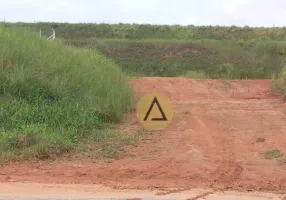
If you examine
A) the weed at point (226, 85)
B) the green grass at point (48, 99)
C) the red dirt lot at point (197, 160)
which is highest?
the green grass at point (48, 99)

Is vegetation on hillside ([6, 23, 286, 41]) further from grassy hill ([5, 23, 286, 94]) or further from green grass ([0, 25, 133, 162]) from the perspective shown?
green grass ([0, 25, 133, 162])

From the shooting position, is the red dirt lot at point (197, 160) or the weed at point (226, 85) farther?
the weed at point (226, 85)

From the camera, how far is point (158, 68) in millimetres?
30719

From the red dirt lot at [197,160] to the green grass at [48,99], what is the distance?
530 mm

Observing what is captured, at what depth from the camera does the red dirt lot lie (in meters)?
6.71

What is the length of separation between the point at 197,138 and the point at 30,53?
4.41m

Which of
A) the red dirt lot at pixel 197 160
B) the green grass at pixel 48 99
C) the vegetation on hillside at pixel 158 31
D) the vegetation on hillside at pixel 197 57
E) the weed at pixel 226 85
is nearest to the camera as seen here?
the red dirt lot at pixel 197 160

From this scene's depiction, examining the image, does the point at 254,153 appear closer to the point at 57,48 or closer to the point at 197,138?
the point at 197,138

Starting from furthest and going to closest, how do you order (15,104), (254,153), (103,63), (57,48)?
(103,63), (57,48), (15,104), (254,153)

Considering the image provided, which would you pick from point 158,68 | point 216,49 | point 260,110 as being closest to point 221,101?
point 260,110

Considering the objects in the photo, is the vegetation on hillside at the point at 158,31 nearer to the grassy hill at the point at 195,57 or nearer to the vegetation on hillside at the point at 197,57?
the grassy hill at the point at 195,57

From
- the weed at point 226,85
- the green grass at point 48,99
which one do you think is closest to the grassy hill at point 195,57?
the weed at point 226,85

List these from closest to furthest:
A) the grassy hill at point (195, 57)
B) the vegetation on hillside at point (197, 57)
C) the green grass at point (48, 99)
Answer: the green grass at point (48, 99), the grassy hill at point (195, 57), the vegetation on hillside at point (197, 57)

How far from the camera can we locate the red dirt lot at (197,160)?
22.0 ft
